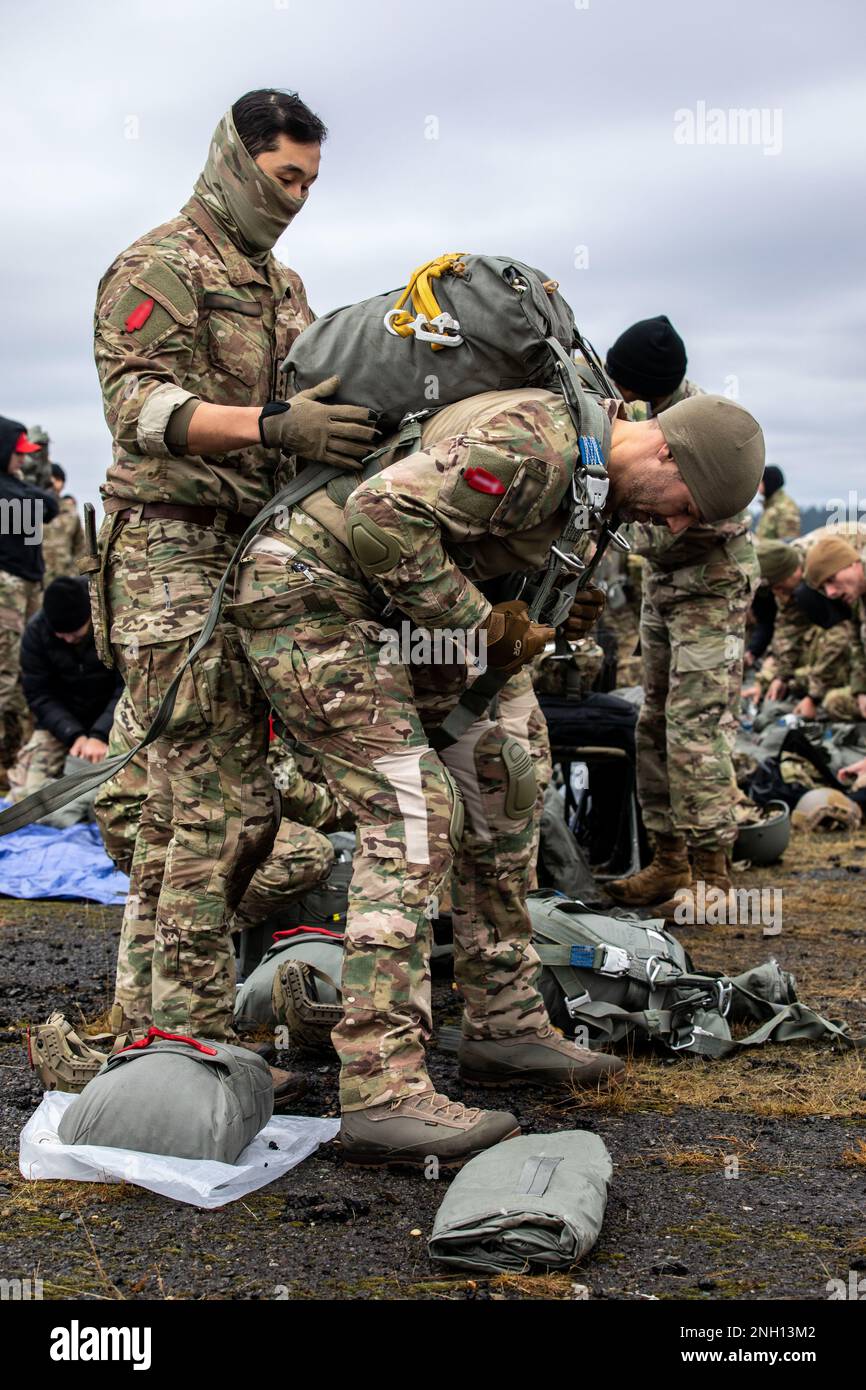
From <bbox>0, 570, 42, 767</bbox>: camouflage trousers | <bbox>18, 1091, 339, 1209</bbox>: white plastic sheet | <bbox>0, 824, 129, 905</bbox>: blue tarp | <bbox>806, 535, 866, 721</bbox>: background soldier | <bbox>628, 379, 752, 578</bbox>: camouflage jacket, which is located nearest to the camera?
<bbox>18, 1091, 339, 1209</bbox>: white plastic sheet

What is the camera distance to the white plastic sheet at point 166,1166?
10.2ft

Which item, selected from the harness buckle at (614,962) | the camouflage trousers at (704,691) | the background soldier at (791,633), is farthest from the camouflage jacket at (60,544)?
the harness buckle at (614,962)

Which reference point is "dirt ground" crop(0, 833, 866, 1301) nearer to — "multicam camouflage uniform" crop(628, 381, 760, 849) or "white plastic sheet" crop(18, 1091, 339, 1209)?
"white plastic sheet" crop(18, 1091, 339, 1209)

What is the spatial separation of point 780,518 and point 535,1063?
51.8ft

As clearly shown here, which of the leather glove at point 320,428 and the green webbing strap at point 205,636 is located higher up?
the leather glove at point 320,428

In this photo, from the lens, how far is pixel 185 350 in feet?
12.5

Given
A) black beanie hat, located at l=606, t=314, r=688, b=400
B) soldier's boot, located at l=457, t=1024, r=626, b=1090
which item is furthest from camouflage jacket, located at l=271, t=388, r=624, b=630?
black beanie hat, located at l=606, t=314, r=688, b=400

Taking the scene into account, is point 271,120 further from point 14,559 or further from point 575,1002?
point 14,559

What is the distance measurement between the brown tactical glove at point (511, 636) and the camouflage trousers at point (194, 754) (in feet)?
2.37

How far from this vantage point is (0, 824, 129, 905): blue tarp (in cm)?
745

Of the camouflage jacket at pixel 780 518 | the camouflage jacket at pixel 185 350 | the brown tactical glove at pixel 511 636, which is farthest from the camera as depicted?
the camouflage jacket at pixel 780 518

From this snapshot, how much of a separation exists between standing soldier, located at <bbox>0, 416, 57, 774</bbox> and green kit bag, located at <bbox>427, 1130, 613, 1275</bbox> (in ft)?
26.8

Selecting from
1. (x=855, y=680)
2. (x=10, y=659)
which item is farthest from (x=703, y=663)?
(x=10, y=659)

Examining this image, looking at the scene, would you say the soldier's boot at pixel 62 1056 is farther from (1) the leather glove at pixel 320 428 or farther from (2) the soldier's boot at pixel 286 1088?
(1) the leather glove at pixel 320 428
